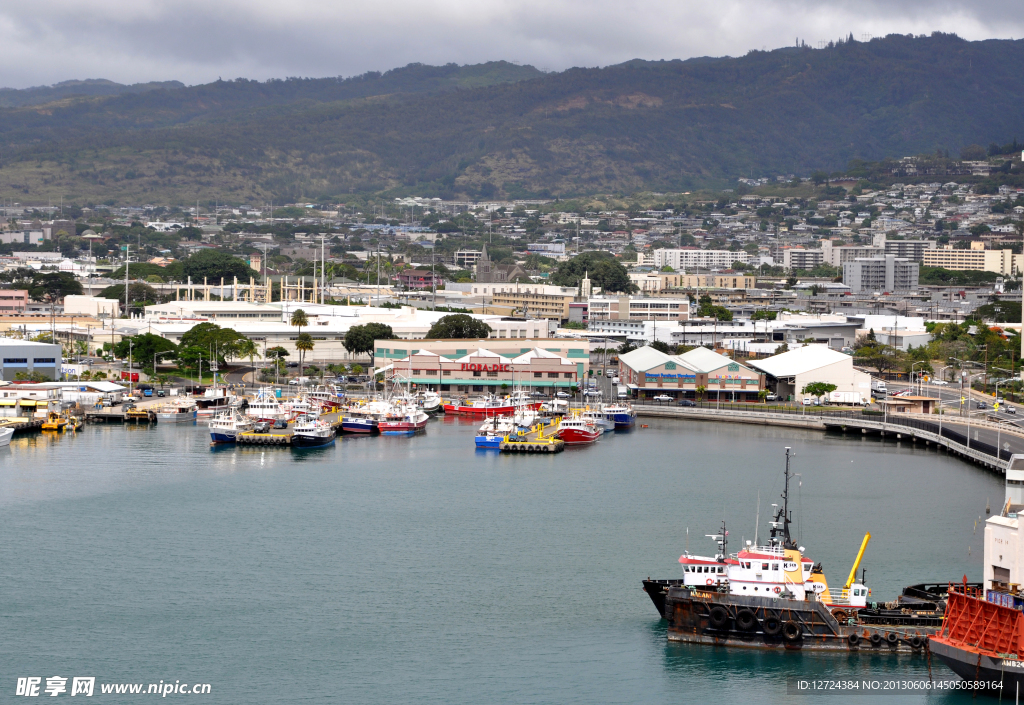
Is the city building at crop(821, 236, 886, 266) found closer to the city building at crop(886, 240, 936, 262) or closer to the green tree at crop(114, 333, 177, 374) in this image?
the city building at crop(886, 240, 936, 262)

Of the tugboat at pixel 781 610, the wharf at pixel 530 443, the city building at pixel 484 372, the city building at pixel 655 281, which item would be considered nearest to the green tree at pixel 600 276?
the city building at pixel 655 281

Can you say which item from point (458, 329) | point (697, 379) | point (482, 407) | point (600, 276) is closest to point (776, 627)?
point (482, 407)

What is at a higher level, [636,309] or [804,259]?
[804,259]

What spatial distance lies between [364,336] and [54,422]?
28.5 feet

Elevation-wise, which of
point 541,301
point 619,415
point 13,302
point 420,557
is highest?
point 541,301

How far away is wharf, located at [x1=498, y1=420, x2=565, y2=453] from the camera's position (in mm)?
20297

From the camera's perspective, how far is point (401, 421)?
882 inches

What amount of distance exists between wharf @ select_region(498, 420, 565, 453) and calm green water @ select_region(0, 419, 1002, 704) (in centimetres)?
36

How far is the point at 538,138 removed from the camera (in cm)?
14325

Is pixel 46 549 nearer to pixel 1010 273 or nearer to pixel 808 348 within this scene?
pixel 808 348

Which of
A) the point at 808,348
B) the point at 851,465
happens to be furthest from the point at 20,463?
the point at 808,348

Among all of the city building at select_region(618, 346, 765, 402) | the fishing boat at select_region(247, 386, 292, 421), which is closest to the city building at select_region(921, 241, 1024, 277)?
the city building at select_region(618, 346, 765, 402)

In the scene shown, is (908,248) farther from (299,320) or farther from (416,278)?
(299,320)

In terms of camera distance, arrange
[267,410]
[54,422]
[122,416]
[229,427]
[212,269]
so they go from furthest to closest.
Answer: [212,269]
[122,416]
[54,422]
[267,410]
[229,427]
